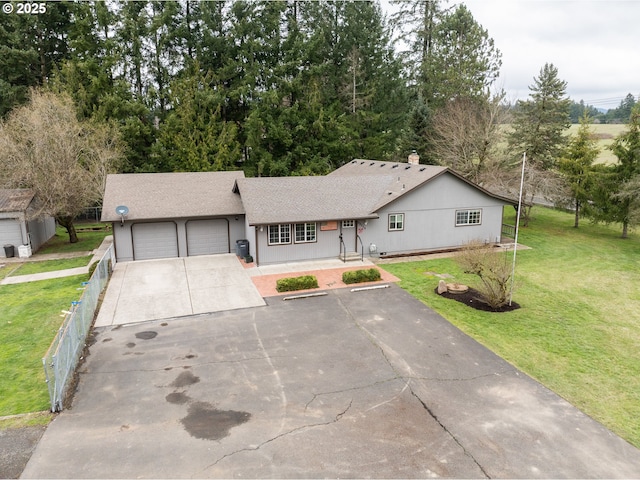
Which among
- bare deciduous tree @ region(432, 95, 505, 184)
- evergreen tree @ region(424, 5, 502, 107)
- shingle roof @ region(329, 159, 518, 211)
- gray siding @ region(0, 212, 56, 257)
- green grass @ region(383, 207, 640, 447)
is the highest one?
evergreen tree @ region(424, 5, 502, 107)

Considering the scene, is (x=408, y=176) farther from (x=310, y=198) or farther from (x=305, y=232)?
(x=305, y=232)

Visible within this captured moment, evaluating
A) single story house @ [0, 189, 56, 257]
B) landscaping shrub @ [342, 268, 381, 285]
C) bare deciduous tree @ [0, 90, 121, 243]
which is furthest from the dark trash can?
single story house @ [0, 189, 56, 257]

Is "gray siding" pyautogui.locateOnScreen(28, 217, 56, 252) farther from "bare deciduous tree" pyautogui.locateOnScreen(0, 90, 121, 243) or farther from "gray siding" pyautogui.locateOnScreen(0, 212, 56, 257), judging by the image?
"bare deciduous tree" pyautogui.locateOnScreen(0, 90, 121, 243)

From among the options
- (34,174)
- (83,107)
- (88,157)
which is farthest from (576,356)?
(83,107)

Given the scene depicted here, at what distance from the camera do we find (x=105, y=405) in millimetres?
9500

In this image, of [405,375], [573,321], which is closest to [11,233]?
[405,375]

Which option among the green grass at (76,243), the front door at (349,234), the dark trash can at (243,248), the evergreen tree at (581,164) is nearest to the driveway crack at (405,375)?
the front door at (349,234)

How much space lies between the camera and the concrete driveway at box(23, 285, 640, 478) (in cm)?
772

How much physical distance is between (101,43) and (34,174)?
564 inches

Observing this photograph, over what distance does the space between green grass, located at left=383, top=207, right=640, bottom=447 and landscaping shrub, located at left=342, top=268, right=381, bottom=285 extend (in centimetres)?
115

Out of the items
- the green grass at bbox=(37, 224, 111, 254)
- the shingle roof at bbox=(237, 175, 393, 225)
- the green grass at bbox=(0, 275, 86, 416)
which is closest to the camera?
the green grass at bbox=(0, 275, 86, 416)

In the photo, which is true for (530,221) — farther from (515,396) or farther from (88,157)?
(88,157)

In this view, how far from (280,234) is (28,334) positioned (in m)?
10.6

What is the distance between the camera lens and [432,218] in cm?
2300
